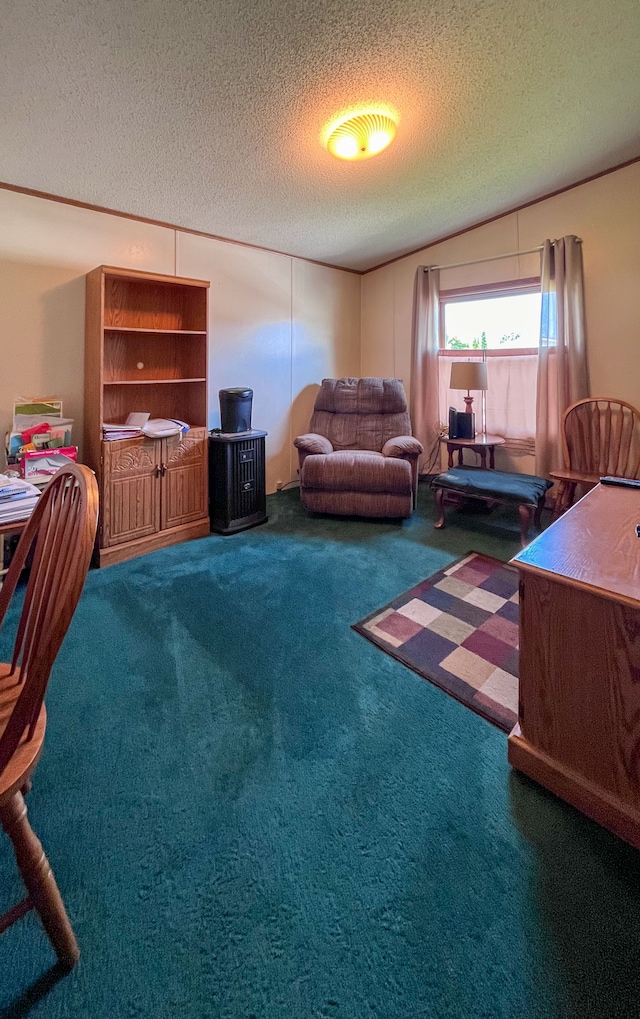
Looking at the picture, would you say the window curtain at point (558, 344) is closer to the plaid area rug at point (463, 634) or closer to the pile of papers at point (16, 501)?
the plaid area rug at point (463, 634)

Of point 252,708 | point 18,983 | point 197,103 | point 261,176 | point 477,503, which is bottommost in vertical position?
point 18,983

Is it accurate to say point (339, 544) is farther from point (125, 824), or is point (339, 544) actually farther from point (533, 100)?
point (533, 100)

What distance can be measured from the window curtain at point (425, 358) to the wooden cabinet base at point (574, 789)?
3528 mm

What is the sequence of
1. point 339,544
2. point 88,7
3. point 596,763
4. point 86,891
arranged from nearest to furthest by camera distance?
point 86,891 → point 596,763 → point 88,7 → point 339,544

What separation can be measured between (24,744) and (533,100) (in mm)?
3503

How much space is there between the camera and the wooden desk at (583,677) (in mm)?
1096

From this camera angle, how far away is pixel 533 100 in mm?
2389

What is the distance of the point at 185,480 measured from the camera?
3.19 m

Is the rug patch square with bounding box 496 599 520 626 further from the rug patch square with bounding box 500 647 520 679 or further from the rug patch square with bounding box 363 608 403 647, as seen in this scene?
the rug patch square with bounding box 363 608 403 647

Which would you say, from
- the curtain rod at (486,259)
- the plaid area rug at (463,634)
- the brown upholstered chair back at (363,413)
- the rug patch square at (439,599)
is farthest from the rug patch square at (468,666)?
the curtain rod at (486,259)

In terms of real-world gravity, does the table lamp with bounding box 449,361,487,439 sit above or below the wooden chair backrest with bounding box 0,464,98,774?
above

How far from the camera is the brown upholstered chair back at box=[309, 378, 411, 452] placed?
13.6ft

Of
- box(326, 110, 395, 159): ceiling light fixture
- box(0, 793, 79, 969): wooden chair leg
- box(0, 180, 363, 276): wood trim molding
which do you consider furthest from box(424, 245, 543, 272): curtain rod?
box(0, 793, 79, 969): wooden chair leg

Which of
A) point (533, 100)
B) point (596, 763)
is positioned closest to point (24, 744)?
point (596, 763)
